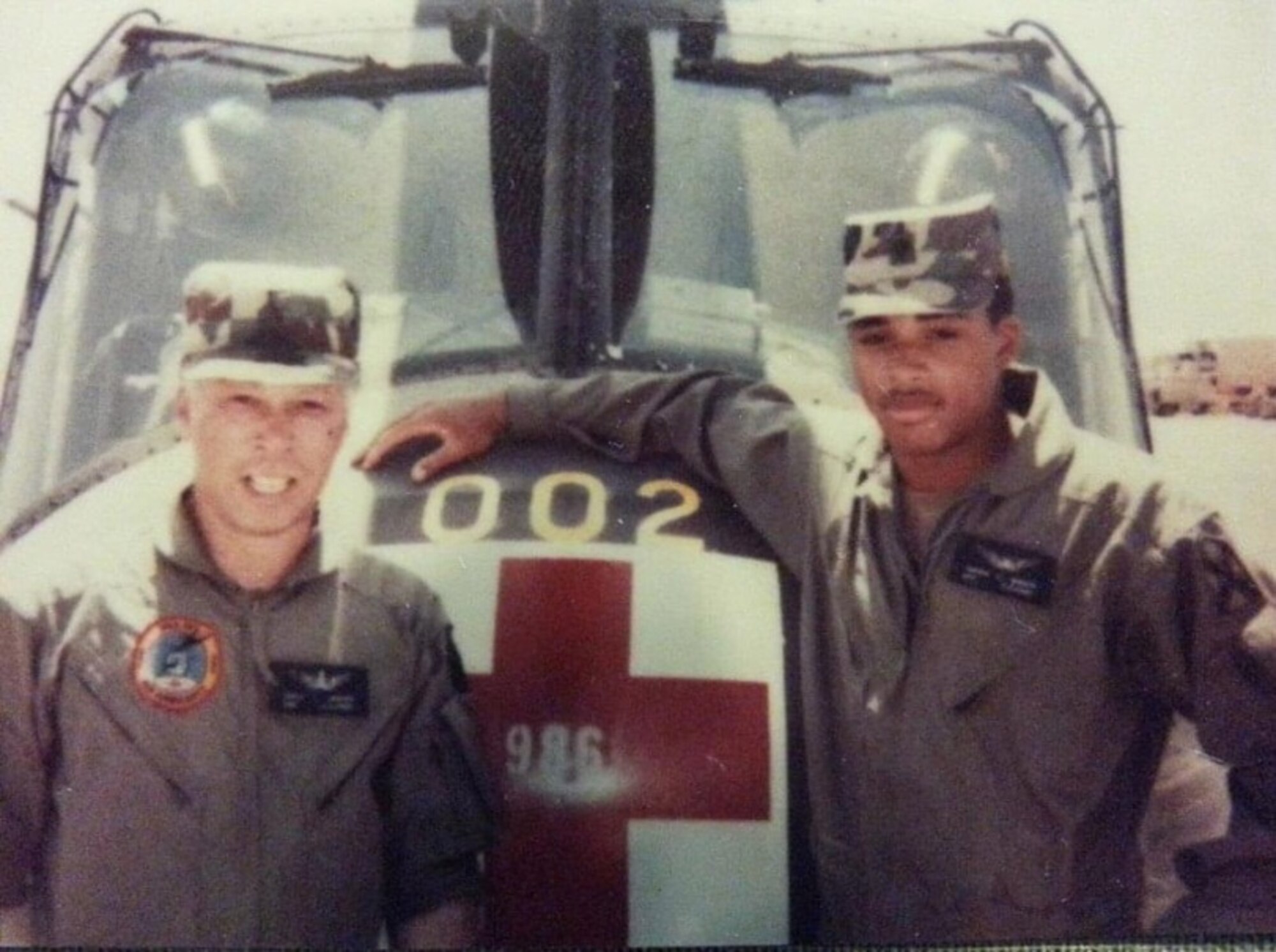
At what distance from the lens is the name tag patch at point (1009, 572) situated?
1.32 metres

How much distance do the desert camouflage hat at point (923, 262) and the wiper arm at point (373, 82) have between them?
408 mm

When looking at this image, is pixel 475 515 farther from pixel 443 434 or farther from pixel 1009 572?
pixel 1009 572

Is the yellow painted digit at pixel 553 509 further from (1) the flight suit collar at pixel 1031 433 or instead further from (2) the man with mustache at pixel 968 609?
(1) the flight suit collar at pixel 1031 433

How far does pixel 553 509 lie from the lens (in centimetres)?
134

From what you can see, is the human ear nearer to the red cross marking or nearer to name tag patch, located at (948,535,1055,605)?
name tag patch, located at (948,535,1055,605)

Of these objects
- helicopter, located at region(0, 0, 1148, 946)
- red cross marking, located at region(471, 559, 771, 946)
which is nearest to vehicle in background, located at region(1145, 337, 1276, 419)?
helicopter, located at region(0, 0, 1148, 946)

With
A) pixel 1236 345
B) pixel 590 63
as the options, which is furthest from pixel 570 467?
pixel 1236 345

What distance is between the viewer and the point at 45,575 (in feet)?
4.41

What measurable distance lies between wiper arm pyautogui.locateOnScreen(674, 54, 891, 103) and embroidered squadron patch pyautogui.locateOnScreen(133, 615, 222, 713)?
0.67m

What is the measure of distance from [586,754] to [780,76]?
0.66 m

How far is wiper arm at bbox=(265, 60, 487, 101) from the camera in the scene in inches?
56.5

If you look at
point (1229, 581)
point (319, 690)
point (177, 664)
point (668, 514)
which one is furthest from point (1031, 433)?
point (177, 664)

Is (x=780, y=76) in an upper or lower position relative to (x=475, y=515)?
upper

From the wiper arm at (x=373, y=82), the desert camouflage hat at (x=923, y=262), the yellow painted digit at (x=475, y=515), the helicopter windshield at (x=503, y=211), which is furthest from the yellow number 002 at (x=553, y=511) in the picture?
the wiper arm at (x=373, y=82)
